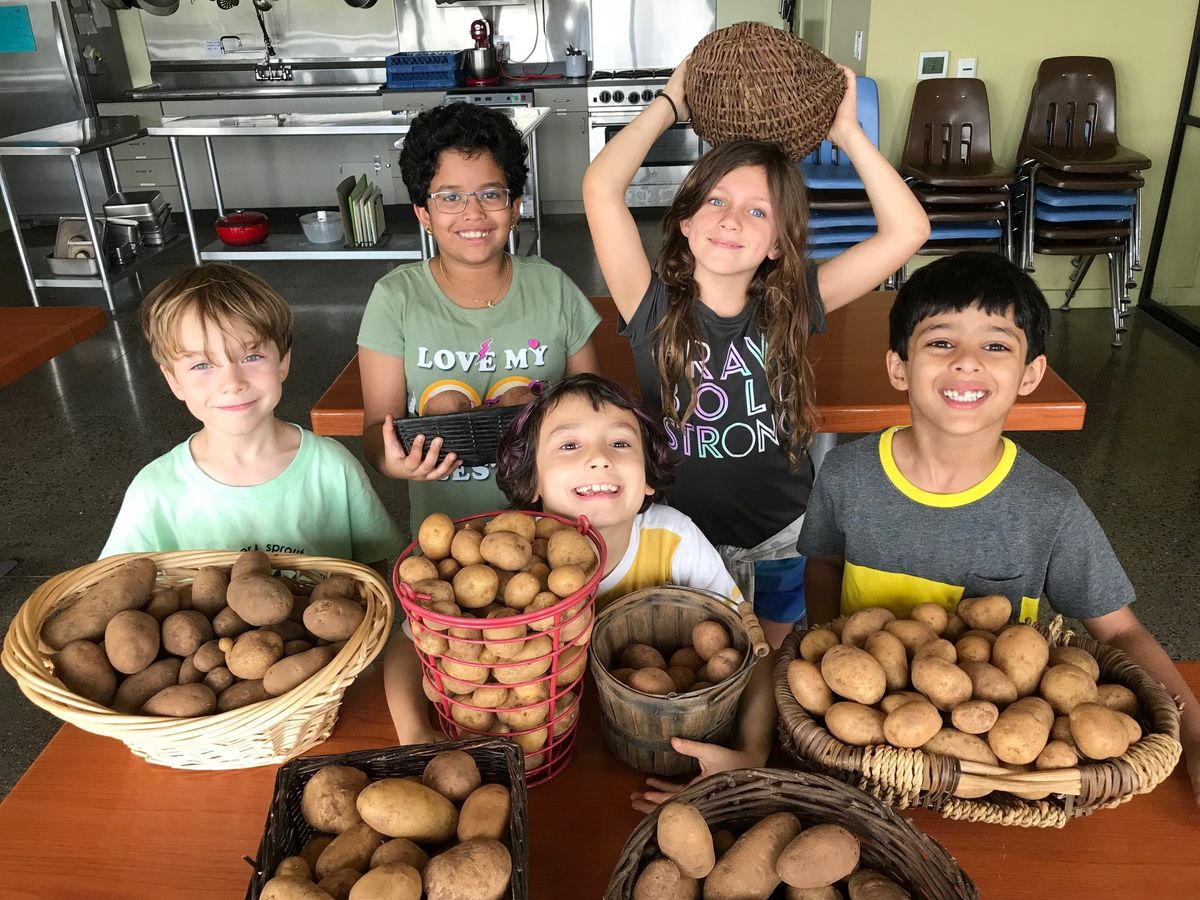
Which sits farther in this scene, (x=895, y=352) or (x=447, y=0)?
(x=447, y=0)

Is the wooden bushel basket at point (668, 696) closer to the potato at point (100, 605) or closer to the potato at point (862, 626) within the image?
the potato at point (862, 626)

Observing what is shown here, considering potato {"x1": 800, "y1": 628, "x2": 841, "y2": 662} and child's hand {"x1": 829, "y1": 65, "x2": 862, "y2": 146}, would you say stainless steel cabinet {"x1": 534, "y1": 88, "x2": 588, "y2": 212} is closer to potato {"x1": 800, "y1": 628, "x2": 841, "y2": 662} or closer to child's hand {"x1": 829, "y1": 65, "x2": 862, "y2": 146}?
child's hand {"x1": 829, "y1": 65, "x2": 862, "y2": 146}

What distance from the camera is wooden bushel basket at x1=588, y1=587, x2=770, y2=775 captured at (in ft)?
2.95

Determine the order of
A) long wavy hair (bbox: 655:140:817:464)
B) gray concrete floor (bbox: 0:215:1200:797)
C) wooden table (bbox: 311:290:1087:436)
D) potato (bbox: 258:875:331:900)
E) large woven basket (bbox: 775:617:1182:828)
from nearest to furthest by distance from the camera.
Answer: potato (bbox: 258:875:331:900) < large woven basket (bbox: 775:617:1182:828) < long wavy hair (bbox: 655:140:817:464) < wooden table (bbox: 311:290:1087:436) < gray concrete floor (bbox: 0:215:1200:797)

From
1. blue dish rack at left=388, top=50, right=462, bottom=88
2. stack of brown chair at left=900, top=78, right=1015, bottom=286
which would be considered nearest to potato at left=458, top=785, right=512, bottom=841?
stack of brown chair at left=900, top=78, right=1015, bottom=286

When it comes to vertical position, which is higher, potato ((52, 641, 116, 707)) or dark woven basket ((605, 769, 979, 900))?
potato ((52, 641, 116, 707))

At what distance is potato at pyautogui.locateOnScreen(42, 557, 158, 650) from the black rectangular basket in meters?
0.49

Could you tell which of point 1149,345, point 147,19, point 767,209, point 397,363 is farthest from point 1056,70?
point 147,19

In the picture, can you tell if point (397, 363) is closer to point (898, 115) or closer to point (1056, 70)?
point (898, 115)

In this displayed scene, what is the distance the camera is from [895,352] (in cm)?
136

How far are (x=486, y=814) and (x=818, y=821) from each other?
12.2 inches

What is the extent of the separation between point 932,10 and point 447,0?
378cm

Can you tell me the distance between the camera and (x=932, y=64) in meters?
4.36

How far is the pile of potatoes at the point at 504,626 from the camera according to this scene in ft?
2.82
